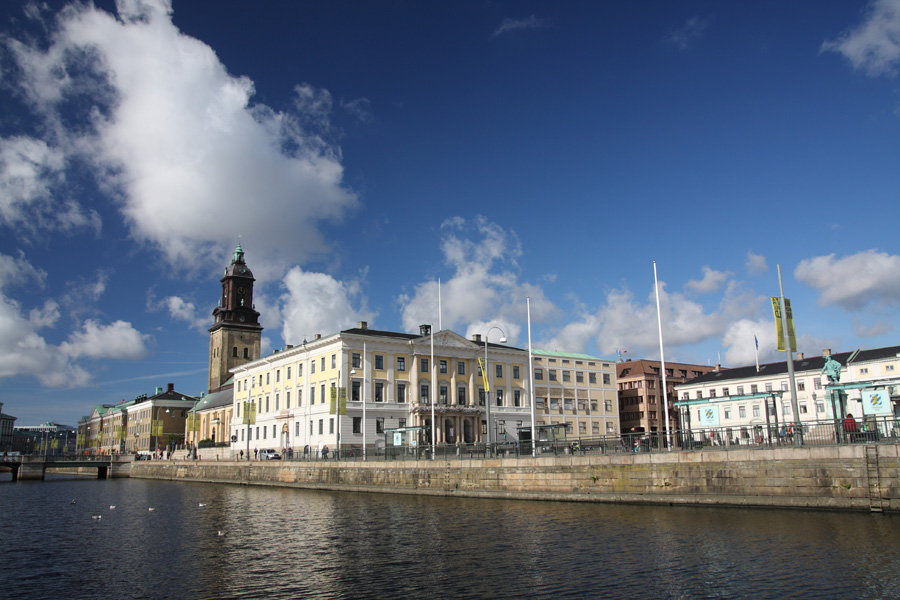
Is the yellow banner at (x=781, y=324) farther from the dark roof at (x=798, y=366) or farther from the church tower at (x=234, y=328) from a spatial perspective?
the church tower at (x=234, y=328)

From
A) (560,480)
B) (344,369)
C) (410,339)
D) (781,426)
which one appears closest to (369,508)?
(560,480)

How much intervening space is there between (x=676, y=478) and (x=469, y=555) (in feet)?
55.7

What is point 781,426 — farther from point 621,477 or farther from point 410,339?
point 410,339

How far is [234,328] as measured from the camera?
454 feet

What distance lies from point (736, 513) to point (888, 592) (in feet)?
49.5

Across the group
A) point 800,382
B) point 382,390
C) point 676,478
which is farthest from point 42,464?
point 800,382

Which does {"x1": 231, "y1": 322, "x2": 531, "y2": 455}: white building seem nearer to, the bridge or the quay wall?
the quay wall

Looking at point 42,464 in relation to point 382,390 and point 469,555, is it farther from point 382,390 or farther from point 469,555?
point 469,555

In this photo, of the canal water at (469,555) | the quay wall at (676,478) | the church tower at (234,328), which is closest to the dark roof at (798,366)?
the quay wall at (676,478)

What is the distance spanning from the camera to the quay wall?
30.8 m

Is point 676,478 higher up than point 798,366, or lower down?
lower down

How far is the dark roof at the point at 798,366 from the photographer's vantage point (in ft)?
299

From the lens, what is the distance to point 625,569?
21312mm

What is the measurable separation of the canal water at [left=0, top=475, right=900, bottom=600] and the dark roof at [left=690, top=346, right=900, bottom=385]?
7045cm
